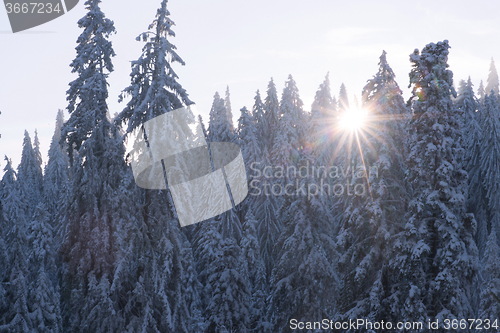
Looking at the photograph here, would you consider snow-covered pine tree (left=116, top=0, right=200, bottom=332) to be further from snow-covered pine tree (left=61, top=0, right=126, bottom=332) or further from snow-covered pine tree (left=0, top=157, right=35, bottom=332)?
snow-covered pine tree (left=0, top=157, right=35, bottom=332)

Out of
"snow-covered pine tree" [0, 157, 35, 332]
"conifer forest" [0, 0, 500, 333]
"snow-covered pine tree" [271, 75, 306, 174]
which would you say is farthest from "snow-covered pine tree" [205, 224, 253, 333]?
"snow-covered pine tree" [0, 157, 35, 332]

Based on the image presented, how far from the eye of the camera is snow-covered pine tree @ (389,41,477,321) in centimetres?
1880

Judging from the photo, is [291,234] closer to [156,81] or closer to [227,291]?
[227,291]

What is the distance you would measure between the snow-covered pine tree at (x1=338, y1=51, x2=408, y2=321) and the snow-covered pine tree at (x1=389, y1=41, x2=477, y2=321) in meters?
1.80

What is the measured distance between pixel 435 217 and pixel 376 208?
10.3ft

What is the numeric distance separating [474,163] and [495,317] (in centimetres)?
2073

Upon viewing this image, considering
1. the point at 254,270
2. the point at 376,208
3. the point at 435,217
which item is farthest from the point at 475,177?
the point at 435,217

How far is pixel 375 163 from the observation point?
22.9 m

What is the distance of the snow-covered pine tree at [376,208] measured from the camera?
880 inches

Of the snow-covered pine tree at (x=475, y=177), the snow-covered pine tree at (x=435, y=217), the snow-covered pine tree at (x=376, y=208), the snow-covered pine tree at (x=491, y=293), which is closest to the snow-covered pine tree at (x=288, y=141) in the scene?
the snow-covered pine tree at (x=376, y=208)

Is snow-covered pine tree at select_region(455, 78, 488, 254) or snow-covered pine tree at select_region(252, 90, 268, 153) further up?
snow-covered pine tree at select_region(252, 90, 268, 153)

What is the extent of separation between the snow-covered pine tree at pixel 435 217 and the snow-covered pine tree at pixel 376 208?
1.80m

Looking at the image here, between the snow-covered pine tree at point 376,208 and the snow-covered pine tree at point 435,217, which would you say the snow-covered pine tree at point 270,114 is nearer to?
the snow-covered pine tree at point 376,208

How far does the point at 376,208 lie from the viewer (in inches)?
880
